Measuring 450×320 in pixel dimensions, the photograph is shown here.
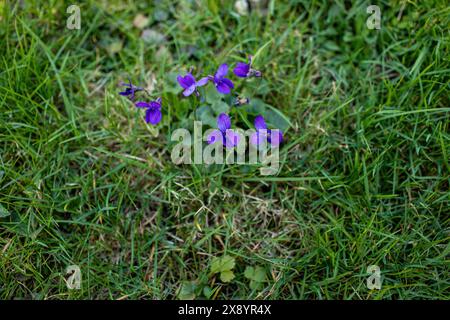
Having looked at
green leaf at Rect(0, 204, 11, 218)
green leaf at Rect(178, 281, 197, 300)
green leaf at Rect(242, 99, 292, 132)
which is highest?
green leaf at Rect(242, 99, 292, 132)

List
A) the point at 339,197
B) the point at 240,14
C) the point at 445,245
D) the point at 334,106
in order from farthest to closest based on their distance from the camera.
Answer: the point at 240,14 → the point at 334,106 → the point at 339,197 → the point at 445,245

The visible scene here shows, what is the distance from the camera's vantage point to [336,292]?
232 cm

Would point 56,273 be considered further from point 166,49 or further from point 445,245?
point 445,245

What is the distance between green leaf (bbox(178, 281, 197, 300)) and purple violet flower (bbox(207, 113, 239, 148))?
0.70 meters

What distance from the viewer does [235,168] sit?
99.0 inches

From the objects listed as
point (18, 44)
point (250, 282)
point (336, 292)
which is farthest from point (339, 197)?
point (18, 44)

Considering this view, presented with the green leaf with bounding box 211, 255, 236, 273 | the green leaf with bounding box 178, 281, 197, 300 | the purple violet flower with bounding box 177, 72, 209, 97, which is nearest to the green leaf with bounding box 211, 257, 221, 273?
the green leaf with bounding box 211, 255, 236, 273

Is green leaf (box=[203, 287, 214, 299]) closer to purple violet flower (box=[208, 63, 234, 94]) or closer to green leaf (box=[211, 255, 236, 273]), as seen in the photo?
green leaf (box=[211, 255, 236, 273])

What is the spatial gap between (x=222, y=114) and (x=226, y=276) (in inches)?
30.6

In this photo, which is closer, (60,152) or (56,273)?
(56,273)

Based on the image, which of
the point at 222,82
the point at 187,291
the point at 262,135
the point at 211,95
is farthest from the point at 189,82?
the point at 187,291

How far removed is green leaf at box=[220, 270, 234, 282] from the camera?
234cm
